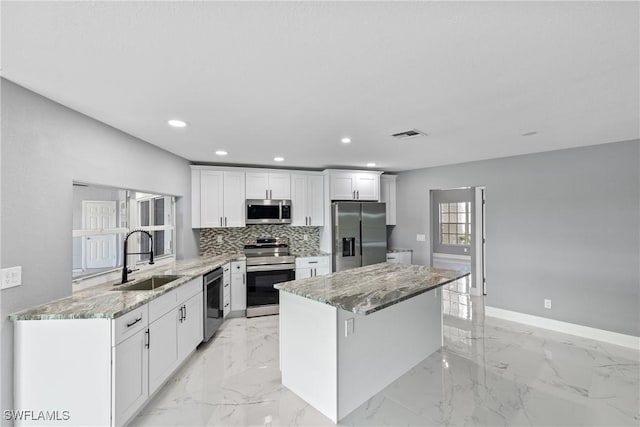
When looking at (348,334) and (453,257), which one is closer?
(348,334)

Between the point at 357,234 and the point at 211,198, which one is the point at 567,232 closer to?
the point at 357,234

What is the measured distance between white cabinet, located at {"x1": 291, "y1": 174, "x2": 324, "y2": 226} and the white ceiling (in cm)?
207

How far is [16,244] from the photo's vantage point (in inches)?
69.9

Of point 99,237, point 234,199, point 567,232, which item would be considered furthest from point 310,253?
point 567,232

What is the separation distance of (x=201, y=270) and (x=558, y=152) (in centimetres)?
496

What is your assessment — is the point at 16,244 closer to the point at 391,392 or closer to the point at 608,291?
the point at 391,392

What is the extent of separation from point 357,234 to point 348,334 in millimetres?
2779

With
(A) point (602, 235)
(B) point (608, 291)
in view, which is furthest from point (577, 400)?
(A) point (602, 235)

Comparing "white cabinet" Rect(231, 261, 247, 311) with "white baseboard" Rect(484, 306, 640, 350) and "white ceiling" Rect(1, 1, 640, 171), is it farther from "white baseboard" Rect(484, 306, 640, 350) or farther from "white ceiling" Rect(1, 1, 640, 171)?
"white baseboard" Rect(484, 306, 640, 350)

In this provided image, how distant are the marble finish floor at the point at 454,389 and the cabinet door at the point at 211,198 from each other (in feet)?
5.89

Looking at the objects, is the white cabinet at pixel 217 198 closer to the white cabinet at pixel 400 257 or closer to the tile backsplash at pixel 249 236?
the tile backsplash at pixel 249 236

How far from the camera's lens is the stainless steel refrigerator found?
475 cm

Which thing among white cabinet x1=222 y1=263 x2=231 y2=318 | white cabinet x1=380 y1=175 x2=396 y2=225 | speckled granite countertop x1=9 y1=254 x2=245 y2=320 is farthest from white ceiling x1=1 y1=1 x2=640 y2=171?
white cabinet x1=380 y1=175 x2=396 y2=225

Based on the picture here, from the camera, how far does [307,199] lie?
4984 millimetres
